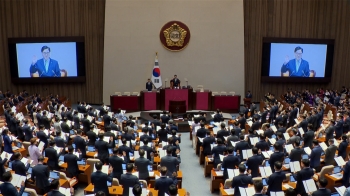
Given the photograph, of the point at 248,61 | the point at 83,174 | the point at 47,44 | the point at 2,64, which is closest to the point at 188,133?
the point at 83,174

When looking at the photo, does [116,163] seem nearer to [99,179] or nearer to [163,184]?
[99,179]

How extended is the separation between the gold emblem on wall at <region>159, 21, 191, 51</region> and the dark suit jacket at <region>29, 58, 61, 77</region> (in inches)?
258

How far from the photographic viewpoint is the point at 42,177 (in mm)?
8672

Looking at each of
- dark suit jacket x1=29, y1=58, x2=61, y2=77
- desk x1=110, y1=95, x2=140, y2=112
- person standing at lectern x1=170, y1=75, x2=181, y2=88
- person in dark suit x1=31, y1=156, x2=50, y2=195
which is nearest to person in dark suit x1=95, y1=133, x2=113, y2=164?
person in dark suit x1=31, y1=156, x2=50, y2=195

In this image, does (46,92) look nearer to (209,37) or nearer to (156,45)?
(156,45)

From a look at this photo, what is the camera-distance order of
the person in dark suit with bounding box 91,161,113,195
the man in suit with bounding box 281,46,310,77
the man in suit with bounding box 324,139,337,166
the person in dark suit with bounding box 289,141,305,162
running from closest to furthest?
the person in dark suit with bounding box 91,161,113,195 < the person in dark suit with bounding box 289,141,305,162 < the man in suit with bounding box 324,139,337,166 < the man in suit with bounding box 281,46,310,77

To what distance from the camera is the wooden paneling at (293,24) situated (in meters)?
23.2

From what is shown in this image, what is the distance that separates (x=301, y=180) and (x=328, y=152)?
257cm

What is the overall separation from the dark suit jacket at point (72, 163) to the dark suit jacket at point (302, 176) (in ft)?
18.1

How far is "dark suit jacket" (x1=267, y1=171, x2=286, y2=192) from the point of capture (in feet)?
25.7

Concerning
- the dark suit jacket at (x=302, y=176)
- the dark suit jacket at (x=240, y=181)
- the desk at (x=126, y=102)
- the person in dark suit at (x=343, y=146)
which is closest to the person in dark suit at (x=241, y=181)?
the dark suit jacket at (x=240, y=181)

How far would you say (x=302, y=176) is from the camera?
26.6 ft

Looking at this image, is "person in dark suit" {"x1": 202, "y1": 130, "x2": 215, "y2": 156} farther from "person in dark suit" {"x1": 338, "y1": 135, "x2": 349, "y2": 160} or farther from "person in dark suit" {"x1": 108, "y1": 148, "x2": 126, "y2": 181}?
"person in dark suit" {"x1": 338, "y1": 135, "x2": 349, "y2": 160}

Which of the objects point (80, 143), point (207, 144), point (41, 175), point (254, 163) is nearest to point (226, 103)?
point (207, 144)
